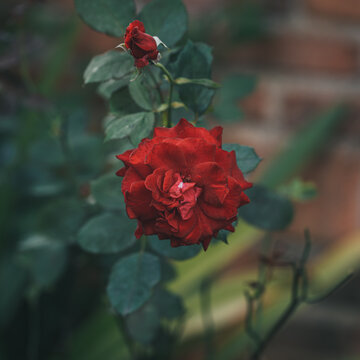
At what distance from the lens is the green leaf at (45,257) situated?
1.09 feet

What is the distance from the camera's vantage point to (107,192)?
0.27 m

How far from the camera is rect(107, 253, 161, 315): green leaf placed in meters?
0.23

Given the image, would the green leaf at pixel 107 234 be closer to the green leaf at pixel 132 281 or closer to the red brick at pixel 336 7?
the green leaf at pixel 132 281

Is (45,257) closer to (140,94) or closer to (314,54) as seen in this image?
(140,94)

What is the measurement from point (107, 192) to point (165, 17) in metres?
0.11

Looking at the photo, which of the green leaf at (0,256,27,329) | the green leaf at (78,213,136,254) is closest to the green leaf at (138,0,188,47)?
the green leaf at (78,213,136,254)

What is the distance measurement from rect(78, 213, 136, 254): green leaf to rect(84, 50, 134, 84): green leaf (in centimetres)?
9

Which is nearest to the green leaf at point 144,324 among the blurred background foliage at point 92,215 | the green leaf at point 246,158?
the blurred background foliage at point 92,215

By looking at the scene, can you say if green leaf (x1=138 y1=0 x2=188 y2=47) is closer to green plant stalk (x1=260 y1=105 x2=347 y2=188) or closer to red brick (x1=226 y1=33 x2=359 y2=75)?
green plant stalk (x1=260 y1=105 x2=347 y2=188)

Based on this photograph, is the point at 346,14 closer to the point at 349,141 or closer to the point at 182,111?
the point at 349,141

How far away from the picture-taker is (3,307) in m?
0.43

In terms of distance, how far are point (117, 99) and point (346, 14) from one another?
21.4 inches

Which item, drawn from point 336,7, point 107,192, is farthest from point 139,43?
point 336,7

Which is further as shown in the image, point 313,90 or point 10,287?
point 313,90
